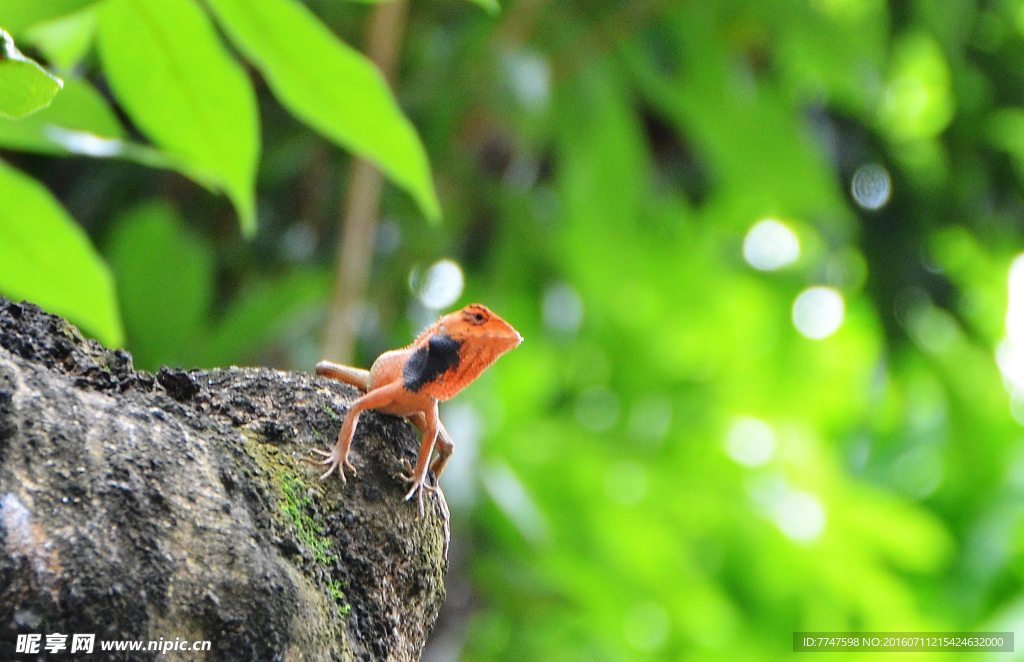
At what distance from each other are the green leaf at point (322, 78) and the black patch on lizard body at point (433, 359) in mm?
241

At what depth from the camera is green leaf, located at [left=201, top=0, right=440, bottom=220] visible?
1277mm

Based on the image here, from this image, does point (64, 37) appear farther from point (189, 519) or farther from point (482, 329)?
point (189, 519)

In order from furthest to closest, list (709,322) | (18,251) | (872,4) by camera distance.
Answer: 1. (709,322)
2. (872,4)
3. (18,251)

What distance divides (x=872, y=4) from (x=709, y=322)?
2.10 meters

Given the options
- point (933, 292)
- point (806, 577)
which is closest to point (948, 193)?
point (933, 292)

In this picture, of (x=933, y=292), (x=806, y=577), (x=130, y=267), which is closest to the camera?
(x=130, y=267)

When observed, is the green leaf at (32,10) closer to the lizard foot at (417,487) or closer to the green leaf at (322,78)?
the green leaf at (322,78)

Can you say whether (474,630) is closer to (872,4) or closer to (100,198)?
(100,198)

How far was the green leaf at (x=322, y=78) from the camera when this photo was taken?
1277 mm

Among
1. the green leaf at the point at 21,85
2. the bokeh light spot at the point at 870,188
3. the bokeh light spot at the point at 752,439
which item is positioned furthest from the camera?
the bokeh light spot at the point at 752,439

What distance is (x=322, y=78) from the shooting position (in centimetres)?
136

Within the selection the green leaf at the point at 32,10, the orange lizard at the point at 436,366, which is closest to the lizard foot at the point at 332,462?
the orange lizard at the point at 436,366

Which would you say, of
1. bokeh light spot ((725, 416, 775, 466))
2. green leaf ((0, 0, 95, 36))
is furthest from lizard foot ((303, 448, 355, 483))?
bokeh light spot ((725, 416, 775, 466))

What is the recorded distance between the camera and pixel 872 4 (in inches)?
173
